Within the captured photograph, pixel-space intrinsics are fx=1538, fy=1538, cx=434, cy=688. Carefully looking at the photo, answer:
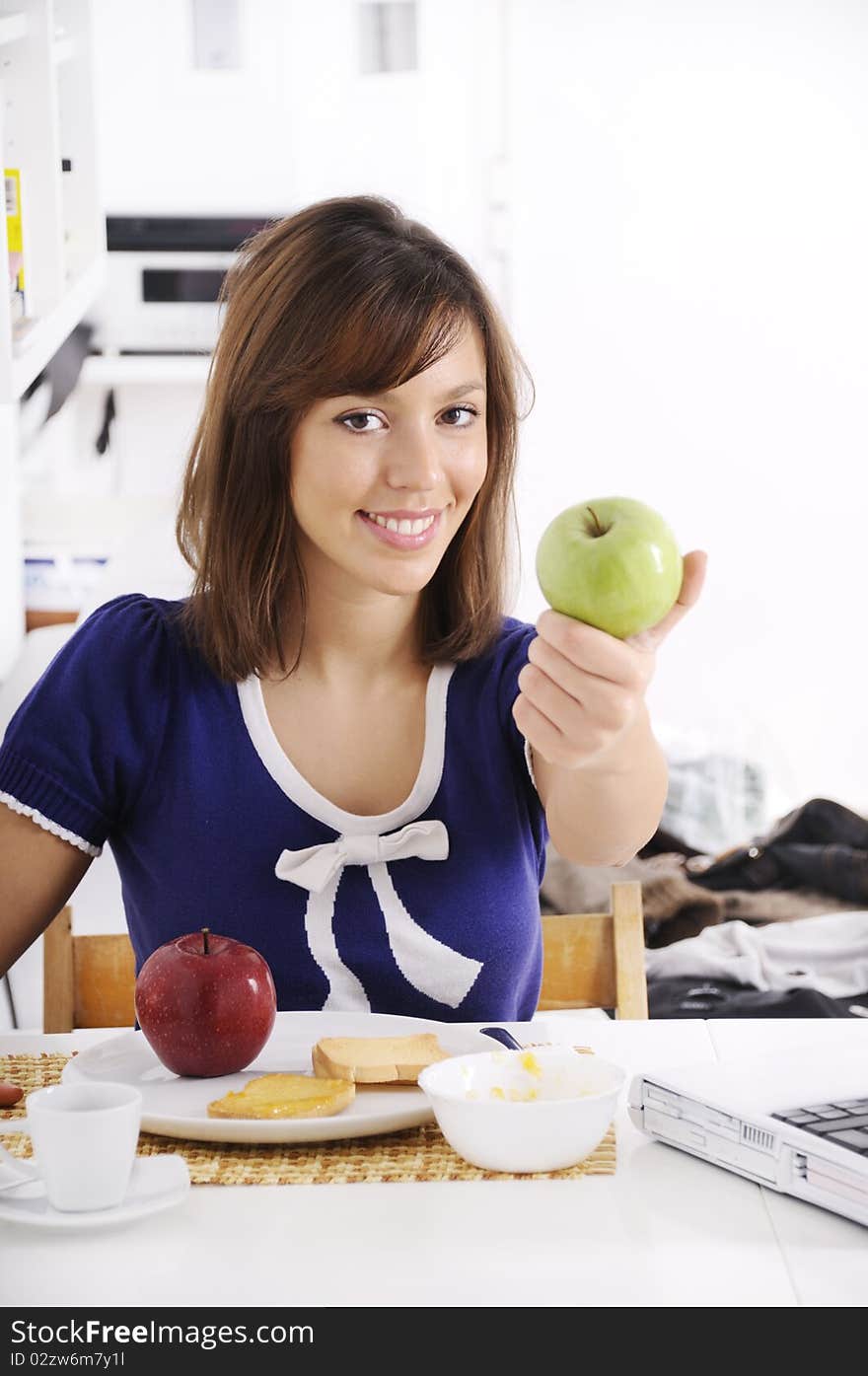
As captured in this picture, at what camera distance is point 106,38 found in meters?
2.88

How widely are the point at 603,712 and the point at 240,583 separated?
48cm

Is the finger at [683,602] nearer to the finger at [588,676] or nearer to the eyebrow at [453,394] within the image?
the finger at [588,676]

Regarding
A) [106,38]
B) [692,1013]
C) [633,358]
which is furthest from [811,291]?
[692,1013]

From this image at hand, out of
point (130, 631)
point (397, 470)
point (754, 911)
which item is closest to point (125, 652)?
point (130, 631)

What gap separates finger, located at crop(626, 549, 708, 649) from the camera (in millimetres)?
958

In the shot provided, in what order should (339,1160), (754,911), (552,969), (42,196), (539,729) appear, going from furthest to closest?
(754,911) → (42,196) → (552,969) → (539,729) → (339,1160)

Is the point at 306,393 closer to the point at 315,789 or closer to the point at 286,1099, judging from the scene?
the point at 315,789

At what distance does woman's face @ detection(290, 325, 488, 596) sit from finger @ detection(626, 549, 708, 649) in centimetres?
26

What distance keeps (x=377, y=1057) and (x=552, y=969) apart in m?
0.46

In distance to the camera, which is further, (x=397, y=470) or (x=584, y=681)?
(x=397, y=470)

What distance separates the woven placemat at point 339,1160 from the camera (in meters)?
0.85

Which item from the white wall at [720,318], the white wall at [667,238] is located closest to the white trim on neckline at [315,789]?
the white wall at [667,238]

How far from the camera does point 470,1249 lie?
0.76 metres

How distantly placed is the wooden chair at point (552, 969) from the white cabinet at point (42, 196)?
54 cm
